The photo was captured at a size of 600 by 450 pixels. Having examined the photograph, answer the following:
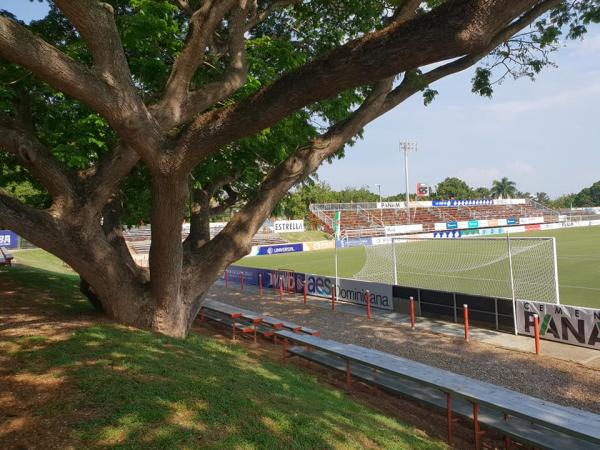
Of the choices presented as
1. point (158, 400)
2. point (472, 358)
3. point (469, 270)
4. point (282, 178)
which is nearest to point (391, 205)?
point (469, 270)

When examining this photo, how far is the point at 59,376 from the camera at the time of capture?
466 cm

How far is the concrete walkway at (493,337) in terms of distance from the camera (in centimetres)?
959

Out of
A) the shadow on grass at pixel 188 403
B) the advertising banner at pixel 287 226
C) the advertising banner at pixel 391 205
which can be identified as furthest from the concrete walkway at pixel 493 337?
the advertising banner at pixel 391 205

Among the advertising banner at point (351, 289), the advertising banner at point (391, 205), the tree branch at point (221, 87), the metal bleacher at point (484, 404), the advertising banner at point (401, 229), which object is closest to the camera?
the metal bleacher at point (484, 404)

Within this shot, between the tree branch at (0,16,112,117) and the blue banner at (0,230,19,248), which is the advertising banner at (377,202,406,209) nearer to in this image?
the blue banner at (0,230,19,248)

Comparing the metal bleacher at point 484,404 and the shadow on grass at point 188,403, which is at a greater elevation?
the shadow on grass at point 188,403

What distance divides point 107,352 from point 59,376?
928mm

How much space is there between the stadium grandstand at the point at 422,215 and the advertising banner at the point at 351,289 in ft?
98.7

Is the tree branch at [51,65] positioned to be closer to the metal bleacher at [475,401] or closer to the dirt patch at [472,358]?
the metal bleacher at [475,401]

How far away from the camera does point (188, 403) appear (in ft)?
14.1

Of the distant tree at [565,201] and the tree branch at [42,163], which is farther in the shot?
the distant tree at [565,201]

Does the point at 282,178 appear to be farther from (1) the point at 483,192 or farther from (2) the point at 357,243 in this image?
(1) the point at 483,192

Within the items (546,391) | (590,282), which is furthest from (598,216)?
(546,391)

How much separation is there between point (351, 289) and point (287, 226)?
40.5 metres
